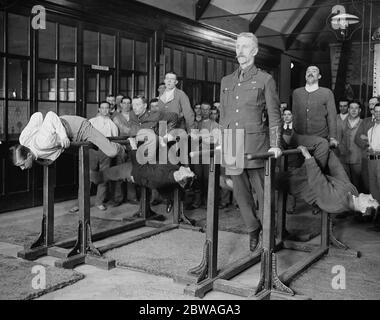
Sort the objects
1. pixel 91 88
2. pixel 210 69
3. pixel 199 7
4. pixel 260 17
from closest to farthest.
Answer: pixel 91 88, pixel 199 7, pixel 210 69, pixel 260 17

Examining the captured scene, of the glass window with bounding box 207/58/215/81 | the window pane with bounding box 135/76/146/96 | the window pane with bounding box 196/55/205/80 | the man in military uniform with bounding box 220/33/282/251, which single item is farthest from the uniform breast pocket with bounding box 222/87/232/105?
the glass window with bounding box 207/58/215/81

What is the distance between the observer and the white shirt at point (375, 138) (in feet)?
18.3

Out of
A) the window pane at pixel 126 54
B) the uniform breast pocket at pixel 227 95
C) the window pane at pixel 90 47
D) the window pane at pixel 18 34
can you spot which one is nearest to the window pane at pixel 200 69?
the window pane at pixel 126 54

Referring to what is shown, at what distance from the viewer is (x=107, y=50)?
6.98 metres

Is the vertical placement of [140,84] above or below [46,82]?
above

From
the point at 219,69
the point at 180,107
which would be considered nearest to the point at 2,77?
the point at 180,107

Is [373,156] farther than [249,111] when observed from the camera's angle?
Yes

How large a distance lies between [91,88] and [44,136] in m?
2.97

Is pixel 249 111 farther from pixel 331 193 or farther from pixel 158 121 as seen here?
pixel 158 121

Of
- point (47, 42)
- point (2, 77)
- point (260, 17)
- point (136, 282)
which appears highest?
point (260, 17)

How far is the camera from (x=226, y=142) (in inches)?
153

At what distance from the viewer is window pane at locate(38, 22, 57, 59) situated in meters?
6.02

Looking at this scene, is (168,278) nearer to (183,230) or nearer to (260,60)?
(183,230)

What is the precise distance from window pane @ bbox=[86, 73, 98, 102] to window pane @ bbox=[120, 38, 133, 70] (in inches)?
23.9
